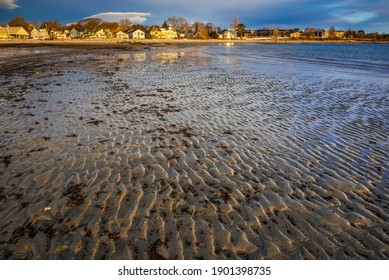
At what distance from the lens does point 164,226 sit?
415 cm

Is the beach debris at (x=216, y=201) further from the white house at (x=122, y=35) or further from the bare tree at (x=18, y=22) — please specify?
the bare tree at (x=18, y=22)

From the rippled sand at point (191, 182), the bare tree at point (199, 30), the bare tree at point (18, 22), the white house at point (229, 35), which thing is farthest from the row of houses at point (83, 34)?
the rippled sand at point (191, 182)

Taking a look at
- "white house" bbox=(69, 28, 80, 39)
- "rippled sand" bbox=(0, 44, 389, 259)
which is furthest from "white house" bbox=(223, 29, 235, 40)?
"rippled sand" bbox=(0, 44, 389, 259)

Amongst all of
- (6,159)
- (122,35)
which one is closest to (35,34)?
(122,35)

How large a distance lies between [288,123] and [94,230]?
7.60 metres

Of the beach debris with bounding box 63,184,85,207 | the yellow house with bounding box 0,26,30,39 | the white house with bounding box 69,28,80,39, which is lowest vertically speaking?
the beach debris with bounding box 63,184,85,207

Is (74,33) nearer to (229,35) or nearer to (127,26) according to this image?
(127,26)

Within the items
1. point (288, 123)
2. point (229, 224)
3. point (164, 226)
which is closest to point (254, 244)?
point (229, 224)

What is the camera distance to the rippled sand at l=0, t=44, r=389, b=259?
3.83 meters

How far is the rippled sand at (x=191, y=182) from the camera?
3.83 meters

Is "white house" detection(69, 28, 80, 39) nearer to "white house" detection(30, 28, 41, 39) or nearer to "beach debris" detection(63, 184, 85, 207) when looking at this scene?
"white house" detection(30, 28, 41, 39)

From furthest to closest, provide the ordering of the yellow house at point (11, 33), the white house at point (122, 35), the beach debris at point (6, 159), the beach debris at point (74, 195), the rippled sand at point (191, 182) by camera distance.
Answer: the white house at point (122, 35) < the yellow house at point (11, 33) < the beach debris at point (6, 159) < the beach debris at point (74, 195) < the rippled sand at point (191, 182)
